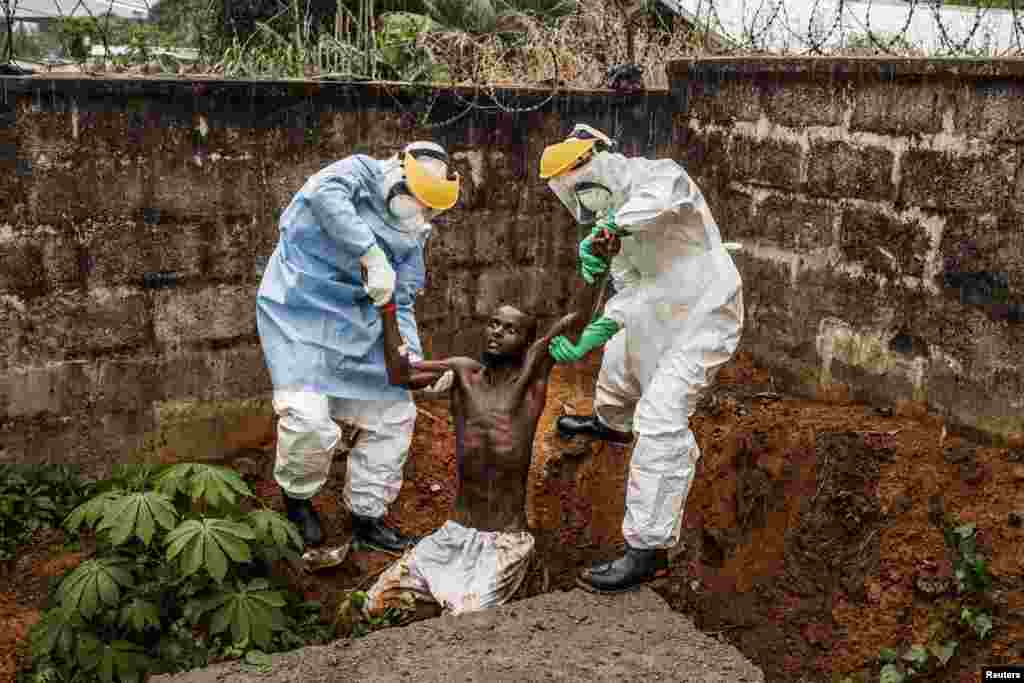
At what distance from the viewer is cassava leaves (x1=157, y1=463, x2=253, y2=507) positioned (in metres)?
4.18

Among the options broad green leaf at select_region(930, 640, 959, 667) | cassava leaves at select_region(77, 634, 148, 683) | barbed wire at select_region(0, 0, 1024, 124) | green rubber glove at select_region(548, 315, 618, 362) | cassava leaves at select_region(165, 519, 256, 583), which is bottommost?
cassava leaves at select_region(77, 634, 148, 683)

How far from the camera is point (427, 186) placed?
4441 mm

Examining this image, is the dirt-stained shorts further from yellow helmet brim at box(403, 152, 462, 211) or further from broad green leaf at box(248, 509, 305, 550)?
yellow helmet brim at box(403, 152, 462, 211)

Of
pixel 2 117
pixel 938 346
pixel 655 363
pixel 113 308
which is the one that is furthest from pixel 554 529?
pixel 2 117

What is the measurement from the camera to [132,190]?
16.2 feet

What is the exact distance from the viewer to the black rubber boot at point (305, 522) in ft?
15.5

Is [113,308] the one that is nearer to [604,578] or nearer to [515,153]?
[515,153]

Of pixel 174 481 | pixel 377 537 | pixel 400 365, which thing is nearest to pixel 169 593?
pixel 174 481

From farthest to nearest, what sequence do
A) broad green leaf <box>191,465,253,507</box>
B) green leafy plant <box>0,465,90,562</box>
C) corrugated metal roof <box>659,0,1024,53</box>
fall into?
1. corrugated metal roof <box>659,0,1024,53</box>
2. green leafy plant <box>0,465,90,562</box>
3. broad green leaf <box>191,465,253,507</box>

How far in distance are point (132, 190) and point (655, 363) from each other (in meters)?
2.67

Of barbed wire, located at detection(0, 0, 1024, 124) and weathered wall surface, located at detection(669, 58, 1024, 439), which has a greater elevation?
barbed wire, located at detection(0, 0, 1024, 124)

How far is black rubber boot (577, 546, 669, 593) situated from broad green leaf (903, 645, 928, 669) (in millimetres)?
986

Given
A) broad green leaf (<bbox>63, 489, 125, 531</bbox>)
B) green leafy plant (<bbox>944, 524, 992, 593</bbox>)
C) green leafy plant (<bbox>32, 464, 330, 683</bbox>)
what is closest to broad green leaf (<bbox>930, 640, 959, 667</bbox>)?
green leafy plant (<bbox>944, 524, 992, 593</bbox>)

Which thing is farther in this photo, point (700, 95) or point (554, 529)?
point (700, 95)
